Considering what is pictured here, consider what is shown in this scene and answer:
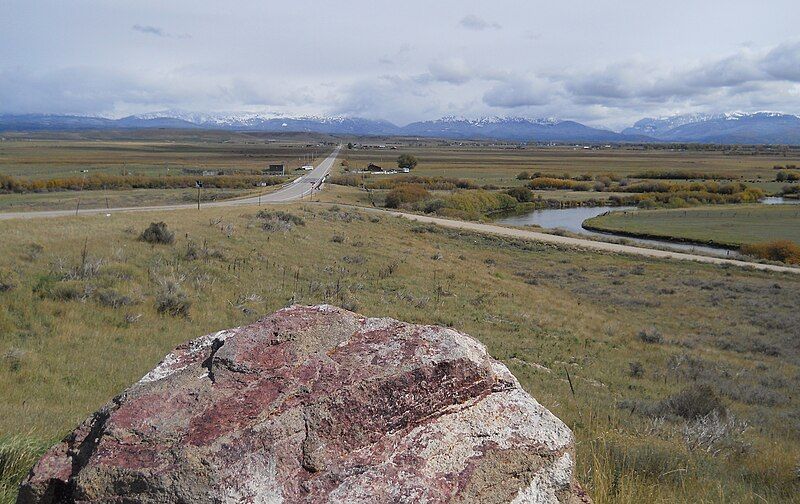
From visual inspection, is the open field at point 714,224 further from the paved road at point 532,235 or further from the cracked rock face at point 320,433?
the cracked rock face at point 320,433

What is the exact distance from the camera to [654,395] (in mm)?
11867

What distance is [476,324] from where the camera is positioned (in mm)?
16844

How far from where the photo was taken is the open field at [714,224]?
53.3 metres

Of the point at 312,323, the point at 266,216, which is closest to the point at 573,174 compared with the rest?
the point at 266,216

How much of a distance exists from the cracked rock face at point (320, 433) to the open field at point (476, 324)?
1293 millimetres

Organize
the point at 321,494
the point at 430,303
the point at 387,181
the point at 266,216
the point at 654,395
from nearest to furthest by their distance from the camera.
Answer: the point at 321,494 < the point at 654,395 < the point at 430,303 < the point at 266,216 < the point at 387,181

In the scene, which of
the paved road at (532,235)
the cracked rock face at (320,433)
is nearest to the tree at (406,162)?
the paved road at (532,235)

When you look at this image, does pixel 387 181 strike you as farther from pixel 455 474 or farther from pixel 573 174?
pixel 455 474

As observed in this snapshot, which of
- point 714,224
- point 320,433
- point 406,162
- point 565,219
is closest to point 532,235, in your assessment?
point 565,219

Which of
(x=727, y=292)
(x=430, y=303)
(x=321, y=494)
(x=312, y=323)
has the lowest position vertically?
(x=727, y=292)

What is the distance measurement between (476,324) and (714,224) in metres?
54.7

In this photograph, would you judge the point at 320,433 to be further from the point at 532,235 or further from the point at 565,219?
the point at 565,219

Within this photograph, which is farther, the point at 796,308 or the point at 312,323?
the point at 796,308

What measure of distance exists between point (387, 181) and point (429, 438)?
82.6 meters
